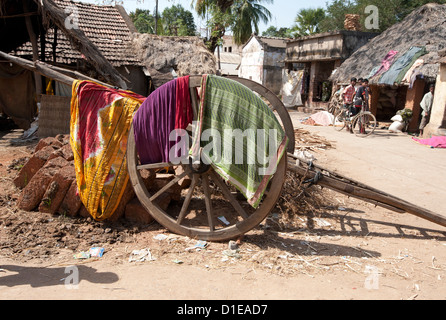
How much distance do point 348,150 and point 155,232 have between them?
6.65 m

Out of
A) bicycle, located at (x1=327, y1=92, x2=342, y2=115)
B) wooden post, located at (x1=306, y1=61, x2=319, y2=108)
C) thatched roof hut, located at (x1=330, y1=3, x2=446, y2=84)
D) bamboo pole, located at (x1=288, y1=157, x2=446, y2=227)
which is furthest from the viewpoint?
wooden post, located at (x1=306, y1=61, x2=319, y2=108)

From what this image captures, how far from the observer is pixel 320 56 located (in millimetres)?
20156

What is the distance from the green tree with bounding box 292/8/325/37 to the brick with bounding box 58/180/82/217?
3443cm

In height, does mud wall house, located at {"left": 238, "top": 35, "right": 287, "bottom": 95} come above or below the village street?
above

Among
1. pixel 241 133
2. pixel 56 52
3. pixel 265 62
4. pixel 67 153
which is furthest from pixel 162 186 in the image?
Result: pixel 265 62

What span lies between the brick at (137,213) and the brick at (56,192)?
0.75 meters

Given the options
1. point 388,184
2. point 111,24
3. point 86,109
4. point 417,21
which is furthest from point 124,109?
point 417,21

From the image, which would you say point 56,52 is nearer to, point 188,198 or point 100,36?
point 100,36

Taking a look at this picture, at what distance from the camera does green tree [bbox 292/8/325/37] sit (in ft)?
112

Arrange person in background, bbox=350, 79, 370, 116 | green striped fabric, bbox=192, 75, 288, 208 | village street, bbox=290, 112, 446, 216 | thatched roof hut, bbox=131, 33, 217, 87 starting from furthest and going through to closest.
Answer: thatched roof hut, bbox=131, 33, 217, 87 → person in background, bbox=350, 79, 370, 116 → village street, bbox=290, 112, 446, 216 → green striped fabric, bbox=192, 75, 288, 208

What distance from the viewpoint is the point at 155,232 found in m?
3.78

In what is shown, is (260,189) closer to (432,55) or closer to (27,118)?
(27,118)

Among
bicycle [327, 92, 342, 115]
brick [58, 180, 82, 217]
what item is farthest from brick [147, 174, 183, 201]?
bicycle [327, 92, 342, 115]

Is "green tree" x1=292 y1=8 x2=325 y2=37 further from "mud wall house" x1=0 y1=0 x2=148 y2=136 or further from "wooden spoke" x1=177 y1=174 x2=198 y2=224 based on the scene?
"wooden spoke" x1=177 y1=174 x2=198 y2=224
